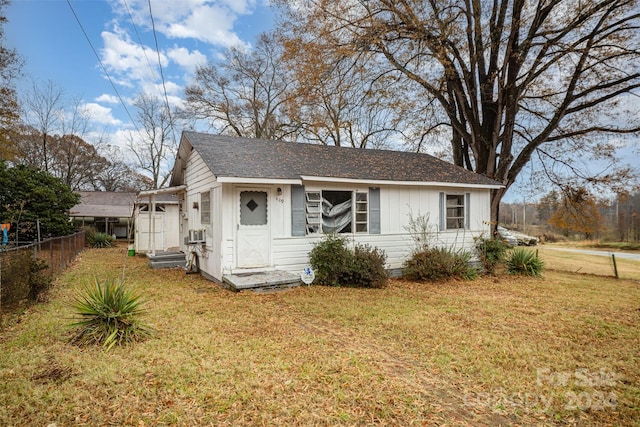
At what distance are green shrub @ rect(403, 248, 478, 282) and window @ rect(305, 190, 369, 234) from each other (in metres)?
1.75

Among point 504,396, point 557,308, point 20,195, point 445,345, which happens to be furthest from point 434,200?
point 20,195

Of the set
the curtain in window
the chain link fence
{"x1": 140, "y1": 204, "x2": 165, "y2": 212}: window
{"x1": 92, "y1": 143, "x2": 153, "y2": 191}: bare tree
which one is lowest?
the chain link fence

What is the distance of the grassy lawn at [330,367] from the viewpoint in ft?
9.86

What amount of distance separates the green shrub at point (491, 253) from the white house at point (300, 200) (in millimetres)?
504

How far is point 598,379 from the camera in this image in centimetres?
376

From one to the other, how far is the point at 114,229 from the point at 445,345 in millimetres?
26861

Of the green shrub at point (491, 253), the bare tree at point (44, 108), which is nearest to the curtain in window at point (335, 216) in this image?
the green shrub at point (491, 253)

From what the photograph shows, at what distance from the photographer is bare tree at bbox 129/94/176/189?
2940 cm

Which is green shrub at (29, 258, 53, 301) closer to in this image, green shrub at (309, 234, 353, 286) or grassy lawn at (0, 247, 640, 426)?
grassy lawn at (0, 247, 640, 426)

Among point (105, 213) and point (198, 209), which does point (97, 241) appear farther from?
point (198, 209)

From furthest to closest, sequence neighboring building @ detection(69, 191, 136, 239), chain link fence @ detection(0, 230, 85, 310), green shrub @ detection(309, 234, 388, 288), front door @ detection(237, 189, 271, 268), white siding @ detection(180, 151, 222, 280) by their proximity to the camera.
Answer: neighboring building @ detection(69, 191, 136, 239) < green shrub @ detection(309, 234, 388, 288) < white siding @ detection(180, 151, 222, 280) < front door @ detection(237, 189, 271, 268) < chain link fence @ detection(0, 230, 85, 310)

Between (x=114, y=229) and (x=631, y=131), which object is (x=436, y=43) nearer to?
(x=631, y=131)

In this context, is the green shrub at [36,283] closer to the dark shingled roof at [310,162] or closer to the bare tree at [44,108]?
the dark shingled roof at [310,162]

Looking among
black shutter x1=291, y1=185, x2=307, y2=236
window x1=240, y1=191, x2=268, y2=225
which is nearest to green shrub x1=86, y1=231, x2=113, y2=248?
window x1=240, y1=191, x2=268, y2=225
